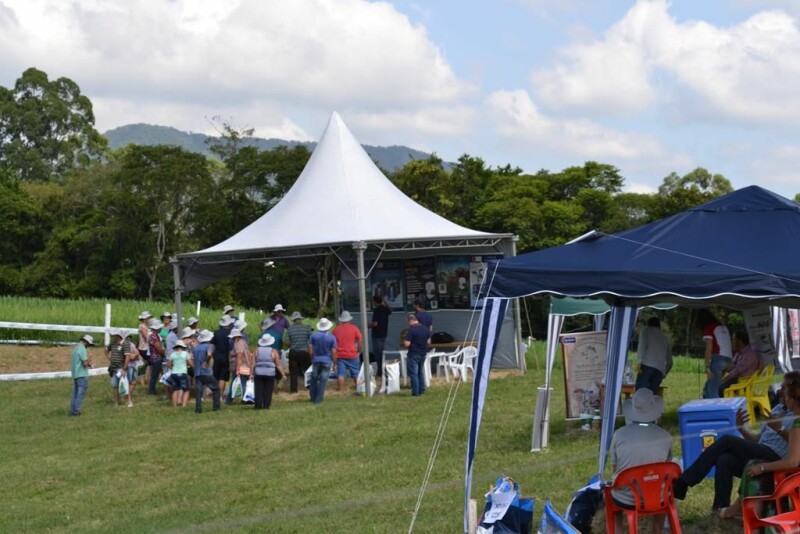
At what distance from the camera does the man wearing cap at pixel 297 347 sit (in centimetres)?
1911

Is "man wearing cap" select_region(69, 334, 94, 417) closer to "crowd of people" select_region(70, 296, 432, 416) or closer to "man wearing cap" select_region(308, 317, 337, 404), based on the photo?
"crowd of people" select_region(70, 296, 432, 416)

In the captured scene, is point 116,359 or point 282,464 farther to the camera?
point 116,359

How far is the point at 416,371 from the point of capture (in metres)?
18.2

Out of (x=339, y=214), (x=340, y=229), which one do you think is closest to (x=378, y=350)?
(x=340, y=229)

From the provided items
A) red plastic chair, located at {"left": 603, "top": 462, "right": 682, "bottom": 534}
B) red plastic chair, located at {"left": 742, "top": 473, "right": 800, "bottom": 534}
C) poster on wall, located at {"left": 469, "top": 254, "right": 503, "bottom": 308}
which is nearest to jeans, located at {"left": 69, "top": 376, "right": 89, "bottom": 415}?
poster on wall, located at {"left": 469, "top": 254, "right": 503, "bottom": 308}

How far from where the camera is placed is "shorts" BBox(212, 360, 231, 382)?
18.4m

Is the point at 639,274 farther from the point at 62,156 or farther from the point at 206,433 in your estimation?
the point at 62,156

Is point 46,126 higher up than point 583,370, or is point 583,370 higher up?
point 46,126

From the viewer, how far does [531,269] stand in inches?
314

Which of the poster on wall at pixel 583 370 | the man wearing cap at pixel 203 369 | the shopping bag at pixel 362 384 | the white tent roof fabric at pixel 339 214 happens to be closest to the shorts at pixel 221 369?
the man wearing cap at pixel 203 369

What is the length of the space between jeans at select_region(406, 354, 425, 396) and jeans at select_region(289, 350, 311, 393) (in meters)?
2.03

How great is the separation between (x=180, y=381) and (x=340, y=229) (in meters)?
4.14

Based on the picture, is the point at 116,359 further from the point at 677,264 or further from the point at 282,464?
the point at 677,264

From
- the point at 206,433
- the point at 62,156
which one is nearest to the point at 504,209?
the point at 206,433
